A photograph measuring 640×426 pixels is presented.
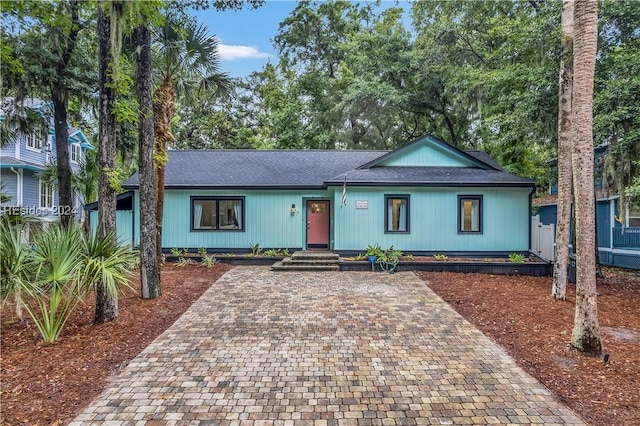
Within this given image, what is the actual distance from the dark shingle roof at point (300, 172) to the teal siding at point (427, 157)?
0.23m

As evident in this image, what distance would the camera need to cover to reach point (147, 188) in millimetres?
6953

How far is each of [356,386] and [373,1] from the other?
25.8m

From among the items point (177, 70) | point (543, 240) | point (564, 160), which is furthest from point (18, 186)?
point (543, 240)

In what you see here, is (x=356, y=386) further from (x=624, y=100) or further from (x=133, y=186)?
(x=133, y=186)

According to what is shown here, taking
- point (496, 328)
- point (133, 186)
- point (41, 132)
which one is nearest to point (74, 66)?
point (41, 132)

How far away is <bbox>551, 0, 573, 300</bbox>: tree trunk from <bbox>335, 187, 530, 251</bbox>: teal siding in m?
4.09

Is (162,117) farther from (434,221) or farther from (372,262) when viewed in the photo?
(434,221)

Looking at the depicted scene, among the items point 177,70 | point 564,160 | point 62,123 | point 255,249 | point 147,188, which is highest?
point 177,70

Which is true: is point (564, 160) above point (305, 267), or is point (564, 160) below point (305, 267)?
above

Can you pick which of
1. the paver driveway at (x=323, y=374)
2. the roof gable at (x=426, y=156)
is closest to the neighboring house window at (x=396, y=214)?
the roof gable at (x=426, y=156)

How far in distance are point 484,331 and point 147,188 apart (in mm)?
6835

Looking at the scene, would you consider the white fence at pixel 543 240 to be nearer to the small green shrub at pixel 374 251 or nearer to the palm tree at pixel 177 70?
the small green shrub at pixel 374 251

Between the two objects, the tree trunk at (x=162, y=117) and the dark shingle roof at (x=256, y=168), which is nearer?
the tree trunk at (x=162, y=117)

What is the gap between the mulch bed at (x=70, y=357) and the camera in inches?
127
